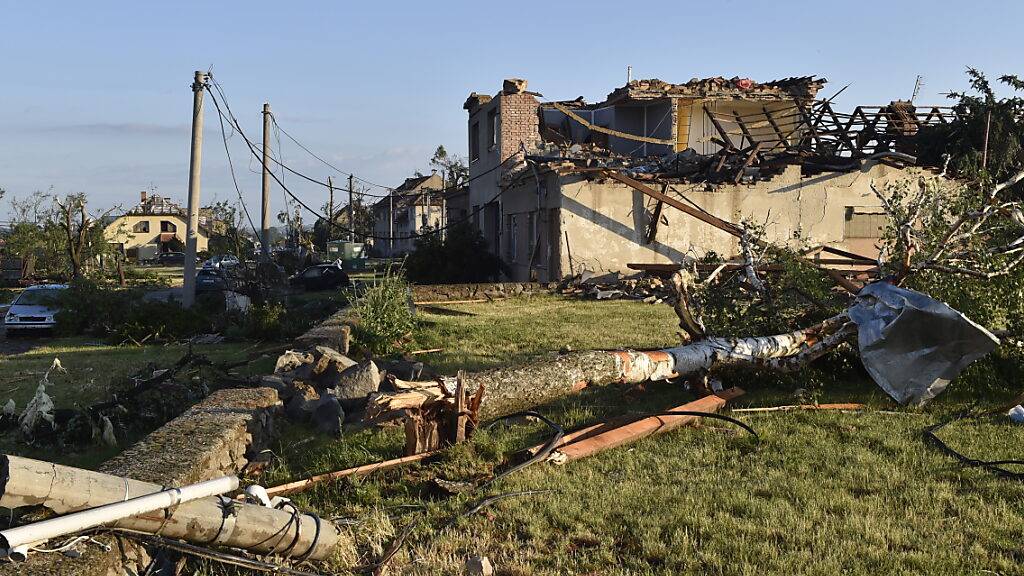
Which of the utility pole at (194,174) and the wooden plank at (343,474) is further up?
the utility pole at (194,174)

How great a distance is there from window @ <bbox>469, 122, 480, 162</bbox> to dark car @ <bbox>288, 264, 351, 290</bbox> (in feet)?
20.9

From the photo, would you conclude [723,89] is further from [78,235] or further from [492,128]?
[78,235]

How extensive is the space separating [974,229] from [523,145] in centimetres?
1563

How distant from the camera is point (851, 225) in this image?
66.8 feet

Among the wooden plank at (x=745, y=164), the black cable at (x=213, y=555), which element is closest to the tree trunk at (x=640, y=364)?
the black cable at (x=213, y=555)

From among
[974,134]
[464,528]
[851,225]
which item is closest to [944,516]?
[464,528]

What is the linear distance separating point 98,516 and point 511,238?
2016 centimetres

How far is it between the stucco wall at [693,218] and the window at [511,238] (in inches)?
156

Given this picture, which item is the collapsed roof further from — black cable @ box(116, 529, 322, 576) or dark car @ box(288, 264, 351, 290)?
black cable @ box(116, 529, 322, 576)

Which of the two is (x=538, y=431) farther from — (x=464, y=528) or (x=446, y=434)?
(x=464, y=528)

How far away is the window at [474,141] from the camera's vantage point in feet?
86.0

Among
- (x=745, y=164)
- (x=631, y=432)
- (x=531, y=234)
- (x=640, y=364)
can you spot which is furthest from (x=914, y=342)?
(x=531, y=234)

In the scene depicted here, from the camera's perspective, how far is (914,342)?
269 inches

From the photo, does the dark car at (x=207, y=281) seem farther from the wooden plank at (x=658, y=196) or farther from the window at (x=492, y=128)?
the wooden plank at (x=658, y=196)
